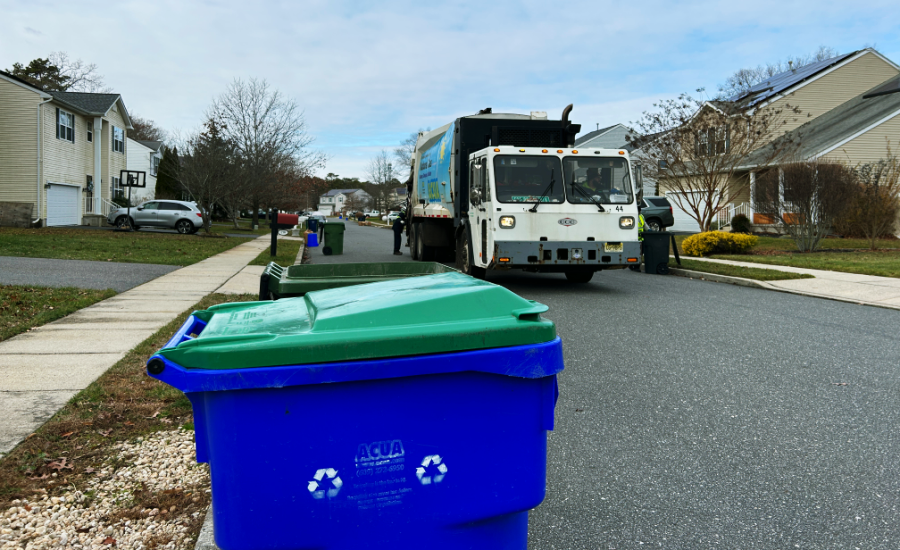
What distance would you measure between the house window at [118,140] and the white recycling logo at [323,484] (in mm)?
41772

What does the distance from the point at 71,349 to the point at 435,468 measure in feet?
18.3

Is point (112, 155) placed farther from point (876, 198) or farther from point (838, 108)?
point (838, 108)

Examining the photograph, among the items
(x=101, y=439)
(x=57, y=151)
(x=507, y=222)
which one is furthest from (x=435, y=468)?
(x=57, y=151)

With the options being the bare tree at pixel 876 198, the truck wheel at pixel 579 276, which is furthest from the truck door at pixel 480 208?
the bare tree at pixel 876 198

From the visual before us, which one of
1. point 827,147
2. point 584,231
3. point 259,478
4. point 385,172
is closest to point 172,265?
point 584,231

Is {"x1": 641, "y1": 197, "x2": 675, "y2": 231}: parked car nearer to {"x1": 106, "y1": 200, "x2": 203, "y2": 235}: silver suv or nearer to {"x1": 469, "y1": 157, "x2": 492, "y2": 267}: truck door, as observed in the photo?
{"x1": 469, "y1": 157, "x2": 492, "y2": 267}: truck door

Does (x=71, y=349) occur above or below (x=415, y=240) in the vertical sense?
below

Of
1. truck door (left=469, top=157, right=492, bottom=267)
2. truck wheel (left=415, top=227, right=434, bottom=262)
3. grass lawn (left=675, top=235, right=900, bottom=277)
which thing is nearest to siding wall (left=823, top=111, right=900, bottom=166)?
grass lawn (left=675, top=235, right=900, bottom=277)

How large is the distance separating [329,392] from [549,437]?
272 centimetres

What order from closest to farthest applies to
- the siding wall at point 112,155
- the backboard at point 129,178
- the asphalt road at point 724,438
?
1. the asphalt road at point 724,438
2. the backboard at point 129,178
3. the siding wall at point 112,155

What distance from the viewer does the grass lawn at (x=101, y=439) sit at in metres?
3.44

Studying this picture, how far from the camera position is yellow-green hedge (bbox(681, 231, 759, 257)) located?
65.5 ft

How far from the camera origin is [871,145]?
28062 mm

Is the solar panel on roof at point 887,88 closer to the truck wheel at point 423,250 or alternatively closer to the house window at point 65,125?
the truck wheel at point 423,250
